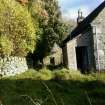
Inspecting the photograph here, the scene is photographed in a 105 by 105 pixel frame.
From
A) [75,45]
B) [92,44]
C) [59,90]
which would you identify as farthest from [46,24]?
[59,90]

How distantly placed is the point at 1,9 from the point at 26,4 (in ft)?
24.4

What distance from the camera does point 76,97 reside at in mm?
19312

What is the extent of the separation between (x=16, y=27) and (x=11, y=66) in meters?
2.79

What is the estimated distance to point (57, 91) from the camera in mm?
21531

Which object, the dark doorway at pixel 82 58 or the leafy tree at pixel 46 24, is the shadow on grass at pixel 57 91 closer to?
the dark doorway at pixel 82 58

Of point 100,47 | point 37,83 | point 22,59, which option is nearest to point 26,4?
point 22,59

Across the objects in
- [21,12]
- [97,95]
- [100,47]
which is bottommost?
[97,95]

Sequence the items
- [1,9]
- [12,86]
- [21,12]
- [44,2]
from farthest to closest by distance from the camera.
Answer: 1. [44,2]
2. [21,12]
3. [1,9]
4. [12,86]

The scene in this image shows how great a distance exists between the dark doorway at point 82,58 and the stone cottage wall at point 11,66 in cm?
591

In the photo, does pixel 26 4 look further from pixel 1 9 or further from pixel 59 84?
pixel 59 84

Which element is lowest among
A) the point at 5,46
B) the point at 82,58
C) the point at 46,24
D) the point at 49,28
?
the point at 82,58

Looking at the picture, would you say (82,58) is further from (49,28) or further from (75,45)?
(49,28)

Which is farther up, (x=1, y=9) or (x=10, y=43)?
(x=1, y=9)

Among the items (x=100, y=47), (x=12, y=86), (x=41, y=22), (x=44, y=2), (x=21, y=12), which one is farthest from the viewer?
(x=44, y=2)
